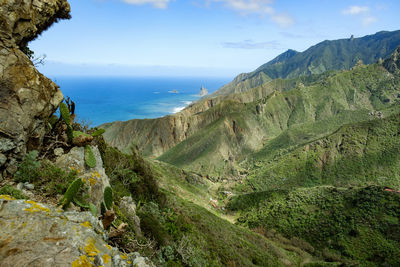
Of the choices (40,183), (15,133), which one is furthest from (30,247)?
(15,133)

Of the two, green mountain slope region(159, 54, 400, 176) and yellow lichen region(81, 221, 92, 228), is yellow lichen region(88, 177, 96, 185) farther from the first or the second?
green mountain slope region(159, 54, 400, 176)

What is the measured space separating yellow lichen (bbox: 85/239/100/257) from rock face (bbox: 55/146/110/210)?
2.65 metres

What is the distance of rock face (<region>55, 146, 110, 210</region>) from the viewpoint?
7805 mm

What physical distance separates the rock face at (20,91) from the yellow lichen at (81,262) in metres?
4.13

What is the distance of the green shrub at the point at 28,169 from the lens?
21.8ft

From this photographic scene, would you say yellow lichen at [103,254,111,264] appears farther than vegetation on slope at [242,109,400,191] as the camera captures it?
No

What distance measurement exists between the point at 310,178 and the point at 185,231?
68.6 m

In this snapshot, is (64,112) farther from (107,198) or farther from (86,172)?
(107,198)

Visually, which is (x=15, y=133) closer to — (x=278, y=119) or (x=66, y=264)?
(x=66, y=264)

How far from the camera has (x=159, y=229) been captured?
1151cm

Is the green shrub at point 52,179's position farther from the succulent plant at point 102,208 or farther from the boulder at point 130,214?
the boulder at point 130,214

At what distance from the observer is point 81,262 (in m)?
4.50

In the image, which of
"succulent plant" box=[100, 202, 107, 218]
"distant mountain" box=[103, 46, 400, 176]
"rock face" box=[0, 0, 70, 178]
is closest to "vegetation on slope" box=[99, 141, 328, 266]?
"succulent plant" box=[100, 202, 107, 218]

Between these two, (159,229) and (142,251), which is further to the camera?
(159,229)
